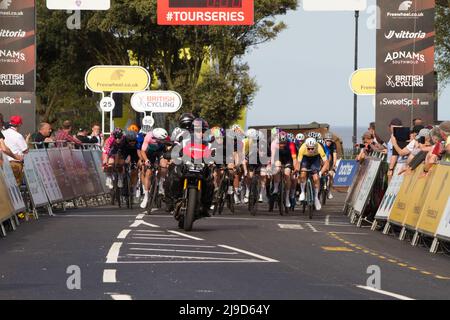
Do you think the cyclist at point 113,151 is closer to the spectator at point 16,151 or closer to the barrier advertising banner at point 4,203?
the spectator at point 16,151

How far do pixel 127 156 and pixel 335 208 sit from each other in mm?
5739

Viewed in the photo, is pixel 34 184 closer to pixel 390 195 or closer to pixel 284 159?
pixel 284 159

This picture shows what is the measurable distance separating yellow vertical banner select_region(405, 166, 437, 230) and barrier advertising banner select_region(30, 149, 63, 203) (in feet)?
26.7

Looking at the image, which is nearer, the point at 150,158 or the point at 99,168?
the point at 150,158

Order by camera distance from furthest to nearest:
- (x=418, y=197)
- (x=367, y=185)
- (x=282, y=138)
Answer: (x=282, y=138) → (x=367, y=185) → (x=418, y=197)

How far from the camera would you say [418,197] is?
2048cm

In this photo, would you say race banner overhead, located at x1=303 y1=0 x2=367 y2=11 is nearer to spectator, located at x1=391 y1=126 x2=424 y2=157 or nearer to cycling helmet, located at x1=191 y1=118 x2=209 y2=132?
spectator, located at x1=391 y1=126 x2=424 y2=157

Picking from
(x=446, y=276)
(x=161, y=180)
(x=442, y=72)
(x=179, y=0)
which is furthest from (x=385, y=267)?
(x=442, y=72)

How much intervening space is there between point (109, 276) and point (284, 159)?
50.4 ft

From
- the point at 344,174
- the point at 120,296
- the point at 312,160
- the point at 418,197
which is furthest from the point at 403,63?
the point at 120,296

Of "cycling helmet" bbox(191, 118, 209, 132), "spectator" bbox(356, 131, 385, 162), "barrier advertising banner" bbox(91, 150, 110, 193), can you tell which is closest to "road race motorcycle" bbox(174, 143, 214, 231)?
"cycling helmet" bbox(191, 118, 209, 132)

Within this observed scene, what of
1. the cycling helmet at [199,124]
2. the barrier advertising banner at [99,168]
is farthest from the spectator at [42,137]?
the cycling helmet at [199,124]

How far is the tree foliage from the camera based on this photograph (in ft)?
186
